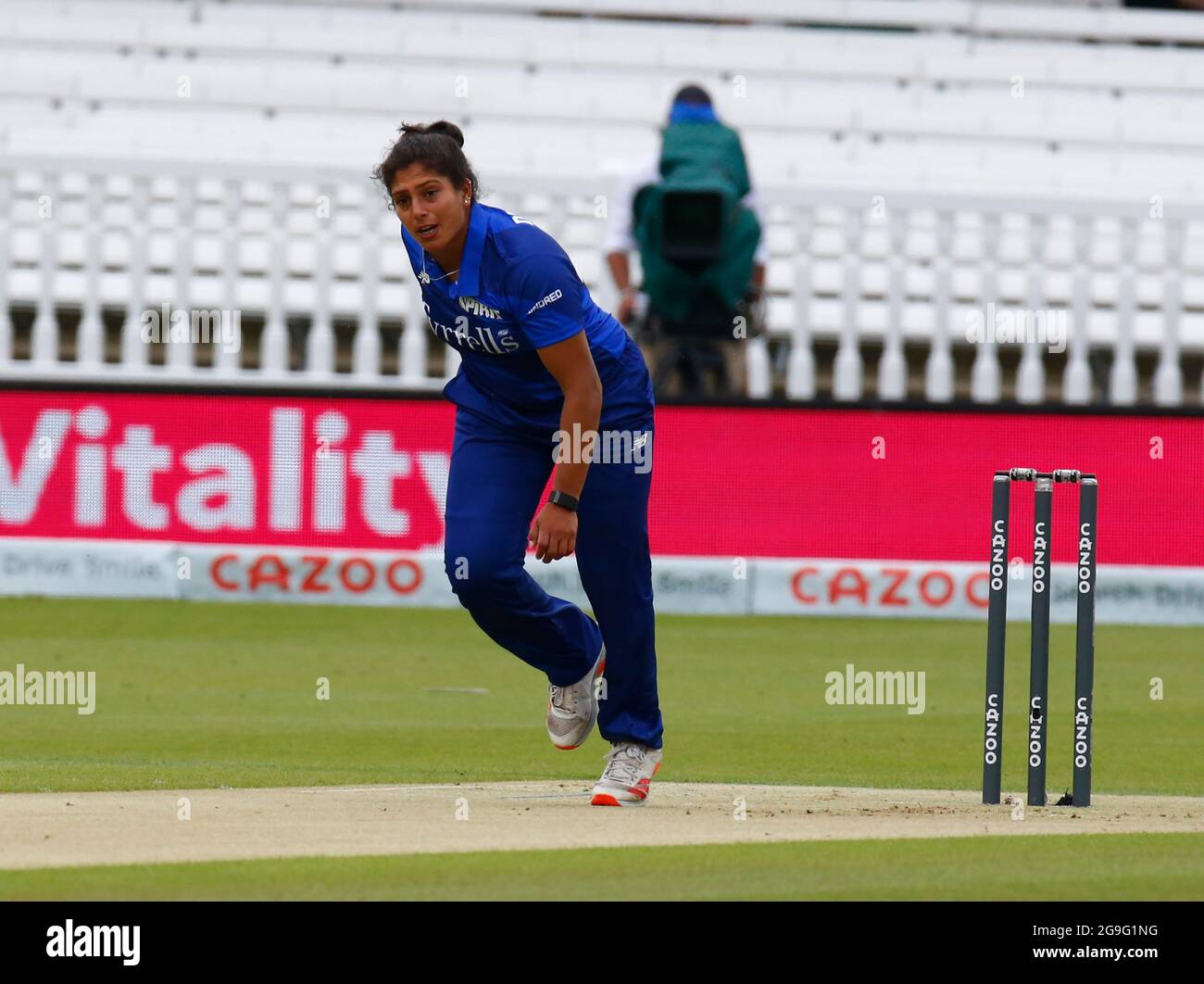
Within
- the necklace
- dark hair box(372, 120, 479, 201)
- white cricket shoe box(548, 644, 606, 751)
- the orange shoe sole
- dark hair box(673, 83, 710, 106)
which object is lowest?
the orange shoe sole

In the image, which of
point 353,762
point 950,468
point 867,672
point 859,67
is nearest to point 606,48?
point 859,67

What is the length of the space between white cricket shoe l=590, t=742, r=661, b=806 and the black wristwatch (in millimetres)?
884

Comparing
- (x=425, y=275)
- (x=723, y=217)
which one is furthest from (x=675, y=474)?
(x=425, y=275)

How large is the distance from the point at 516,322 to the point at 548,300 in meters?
0.14

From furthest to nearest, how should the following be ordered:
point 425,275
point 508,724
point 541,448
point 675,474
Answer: point 675,474 < point 508,724 < point 541,448 < point 425,275

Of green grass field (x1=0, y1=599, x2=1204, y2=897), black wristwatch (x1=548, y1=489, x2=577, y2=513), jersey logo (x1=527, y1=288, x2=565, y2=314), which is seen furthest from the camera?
black wristwatch (x1=548, y1=489, x2=577, y2=513)

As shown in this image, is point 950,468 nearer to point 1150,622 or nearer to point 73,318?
point 1150,622

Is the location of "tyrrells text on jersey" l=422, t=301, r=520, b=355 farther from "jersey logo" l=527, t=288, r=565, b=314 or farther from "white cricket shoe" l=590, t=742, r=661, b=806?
"white cricket shoe" l=590, t=742, r=661, b=806

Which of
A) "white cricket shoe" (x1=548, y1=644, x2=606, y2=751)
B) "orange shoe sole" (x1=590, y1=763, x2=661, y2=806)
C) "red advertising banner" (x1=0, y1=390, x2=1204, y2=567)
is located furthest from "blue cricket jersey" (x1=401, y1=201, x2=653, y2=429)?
"red advertising banner" (x1=0, y1=390, x2=1204, y2=567)

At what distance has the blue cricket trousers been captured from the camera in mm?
7246

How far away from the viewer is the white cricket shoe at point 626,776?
749 centimetres

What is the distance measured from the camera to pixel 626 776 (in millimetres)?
7520

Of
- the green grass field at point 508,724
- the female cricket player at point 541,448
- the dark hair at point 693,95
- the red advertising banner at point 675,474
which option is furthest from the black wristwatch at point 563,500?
the red advertising banner at point 675,474

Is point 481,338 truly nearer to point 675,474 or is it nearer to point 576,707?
point 576,707
